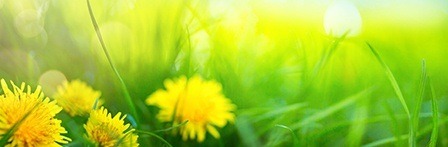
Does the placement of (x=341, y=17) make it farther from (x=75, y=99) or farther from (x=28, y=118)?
(x=28, y=118)

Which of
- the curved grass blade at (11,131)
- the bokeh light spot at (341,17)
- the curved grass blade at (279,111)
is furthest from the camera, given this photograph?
the bokeh light spot at (341,17)

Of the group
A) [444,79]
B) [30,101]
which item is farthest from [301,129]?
[444,79]

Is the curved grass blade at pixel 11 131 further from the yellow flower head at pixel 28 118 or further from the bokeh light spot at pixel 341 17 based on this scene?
the bokeh light spot at pixel 341 17

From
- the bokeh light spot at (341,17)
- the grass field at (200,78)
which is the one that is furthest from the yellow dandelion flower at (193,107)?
the bokeh light spot at (341,17)

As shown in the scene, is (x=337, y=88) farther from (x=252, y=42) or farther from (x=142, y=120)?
(x=142, y=120)

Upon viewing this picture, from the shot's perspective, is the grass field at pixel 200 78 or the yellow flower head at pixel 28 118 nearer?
the yellow flower head at pixel 28 118

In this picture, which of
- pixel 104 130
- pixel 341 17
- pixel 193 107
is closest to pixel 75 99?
pixel 193 107

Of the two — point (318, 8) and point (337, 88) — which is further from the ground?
point (318, 8)
